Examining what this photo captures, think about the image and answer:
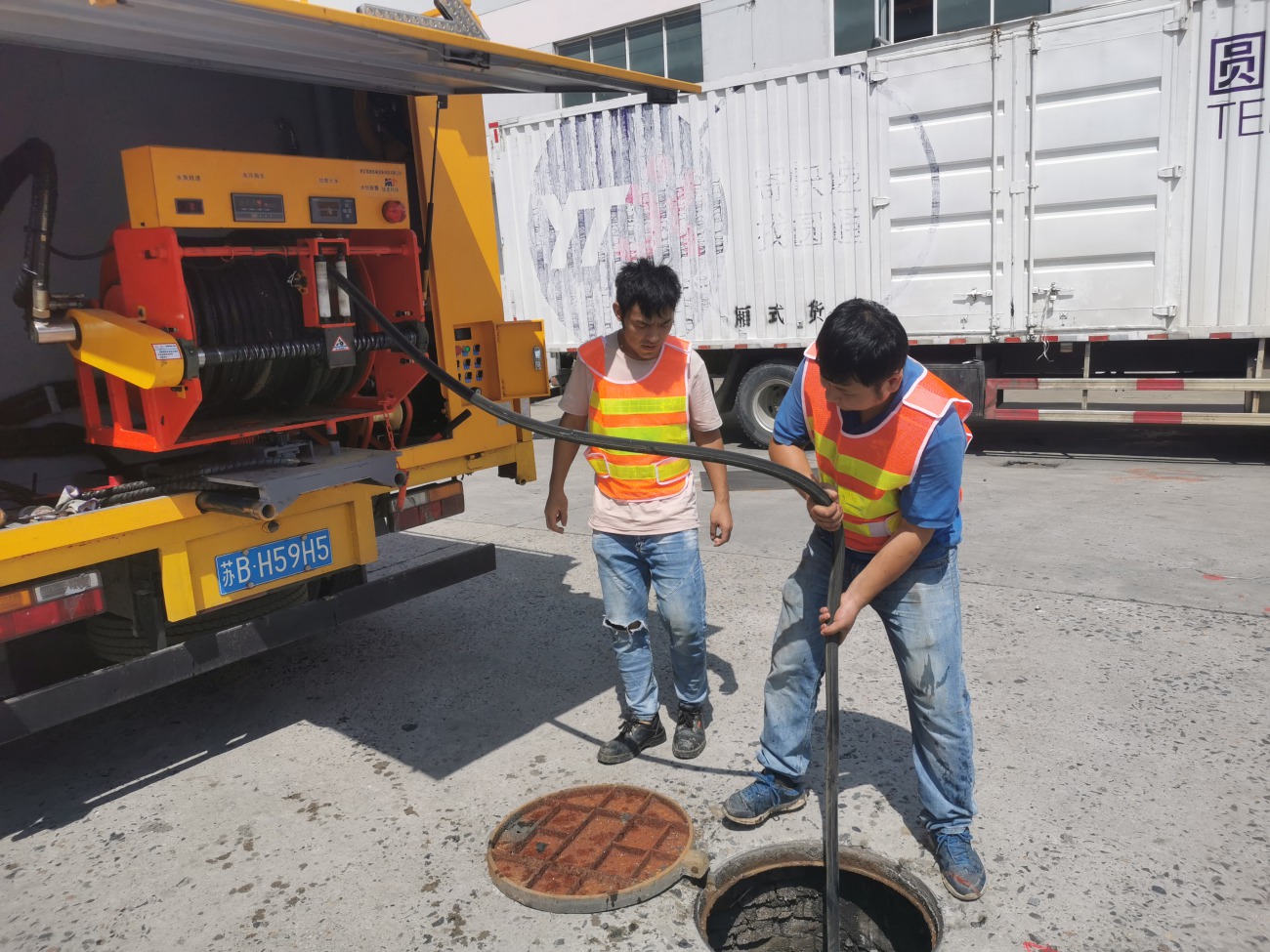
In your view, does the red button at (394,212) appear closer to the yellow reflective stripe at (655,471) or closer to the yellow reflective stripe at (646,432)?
the yellow reflective stripe at (646,432)

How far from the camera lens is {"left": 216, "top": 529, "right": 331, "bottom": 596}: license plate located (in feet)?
11.5

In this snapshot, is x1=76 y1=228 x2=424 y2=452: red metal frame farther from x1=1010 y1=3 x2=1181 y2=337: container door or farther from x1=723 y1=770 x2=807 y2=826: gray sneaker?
x1=1010 y1=3 x2=1181 y2=337: container door

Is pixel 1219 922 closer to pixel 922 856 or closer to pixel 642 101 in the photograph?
pixel 922 856

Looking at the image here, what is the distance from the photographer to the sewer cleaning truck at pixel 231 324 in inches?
121

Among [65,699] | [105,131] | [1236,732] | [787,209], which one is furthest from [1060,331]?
[65,699]

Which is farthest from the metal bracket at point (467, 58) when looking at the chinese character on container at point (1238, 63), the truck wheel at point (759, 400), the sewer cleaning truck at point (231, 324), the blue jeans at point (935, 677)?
the truck wheel at point (759, 400)

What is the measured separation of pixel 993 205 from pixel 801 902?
6.90 metres

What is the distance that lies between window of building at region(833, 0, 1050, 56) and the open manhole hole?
12.6 metres

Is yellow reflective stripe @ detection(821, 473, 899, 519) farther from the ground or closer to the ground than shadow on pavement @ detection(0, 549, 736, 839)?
farther from the ground

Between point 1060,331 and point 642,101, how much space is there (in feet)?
14.9

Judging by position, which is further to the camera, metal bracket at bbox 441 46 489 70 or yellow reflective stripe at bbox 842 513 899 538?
metal bracket at bbox 441 46 489 70

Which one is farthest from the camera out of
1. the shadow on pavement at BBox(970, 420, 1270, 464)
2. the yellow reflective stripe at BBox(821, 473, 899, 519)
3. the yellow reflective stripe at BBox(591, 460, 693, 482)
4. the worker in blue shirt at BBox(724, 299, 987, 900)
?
the shadow on pavement at BBox(970, 420, 1270, 464)

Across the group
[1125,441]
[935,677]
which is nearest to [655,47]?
[1125,441]

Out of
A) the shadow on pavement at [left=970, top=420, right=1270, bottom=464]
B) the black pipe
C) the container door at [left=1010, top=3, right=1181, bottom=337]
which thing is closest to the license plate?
the black pipe
